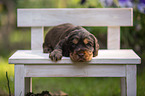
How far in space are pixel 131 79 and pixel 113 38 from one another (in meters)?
1.22

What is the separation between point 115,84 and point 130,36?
3.21 feet

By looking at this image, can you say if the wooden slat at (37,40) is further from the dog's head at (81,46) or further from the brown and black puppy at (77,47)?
the dog's head at (81,46)

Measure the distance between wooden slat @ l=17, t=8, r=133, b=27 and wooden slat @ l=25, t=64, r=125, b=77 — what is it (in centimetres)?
124

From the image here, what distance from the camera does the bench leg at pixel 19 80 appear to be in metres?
2.97

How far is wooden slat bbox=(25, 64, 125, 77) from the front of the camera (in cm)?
294

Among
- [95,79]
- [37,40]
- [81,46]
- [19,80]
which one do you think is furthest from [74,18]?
[95,79]

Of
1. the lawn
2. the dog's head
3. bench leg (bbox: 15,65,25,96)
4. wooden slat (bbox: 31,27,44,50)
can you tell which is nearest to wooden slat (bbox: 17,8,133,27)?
wooden slat (bbox: 31,27,44,50)

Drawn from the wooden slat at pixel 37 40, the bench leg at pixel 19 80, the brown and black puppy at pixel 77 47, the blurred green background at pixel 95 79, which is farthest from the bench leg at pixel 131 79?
the wooden slat at pixel 37 40

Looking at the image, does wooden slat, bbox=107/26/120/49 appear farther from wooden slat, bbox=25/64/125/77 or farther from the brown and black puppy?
wooden slat, bbox=25/64/125/77

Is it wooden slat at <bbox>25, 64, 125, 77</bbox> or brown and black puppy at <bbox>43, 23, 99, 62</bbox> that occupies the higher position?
brown and black puppy at <bbox>43, 23, 99, 62</bbox>

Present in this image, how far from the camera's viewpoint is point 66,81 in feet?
17.2

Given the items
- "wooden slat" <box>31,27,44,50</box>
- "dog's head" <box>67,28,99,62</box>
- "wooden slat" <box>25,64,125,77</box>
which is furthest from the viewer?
"wooden slat" <box>31,27,44,50</box>

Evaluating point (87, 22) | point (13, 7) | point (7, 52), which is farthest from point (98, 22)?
point (13, 7)

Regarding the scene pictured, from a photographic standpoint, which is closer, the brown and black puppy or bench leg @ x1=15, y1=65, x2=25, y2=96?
the brown and black puppy
